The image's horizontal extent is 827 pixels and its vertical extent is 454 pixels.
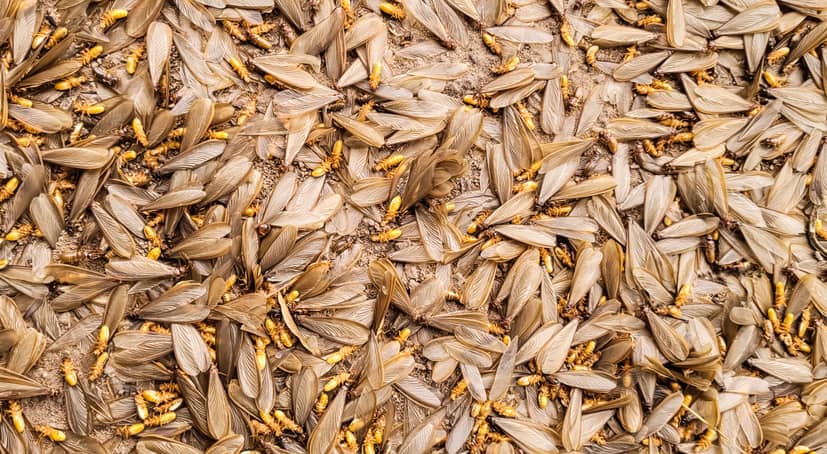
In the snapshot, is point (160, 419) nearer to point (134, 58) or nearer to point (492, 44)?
point (134, 58)

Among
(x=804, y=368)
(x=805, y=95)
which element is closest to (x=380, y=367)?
(x=804, y=368)

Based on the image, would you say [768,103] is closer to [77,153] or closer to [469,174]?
[469,174]

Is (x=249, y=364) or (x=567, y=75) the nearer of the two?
(x=249, y=364)

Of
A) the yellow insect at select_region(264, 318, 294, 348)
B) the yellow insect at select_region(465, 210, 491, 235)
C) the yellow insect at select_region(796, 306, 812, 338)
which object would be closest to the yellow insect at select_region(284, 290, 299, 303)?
the yellow insect at select_region(264, 318, 294, 348)

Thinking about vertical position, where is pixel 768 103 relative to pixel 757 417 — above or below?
above

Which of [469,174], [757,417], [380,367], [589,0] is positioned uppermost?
[589,0]

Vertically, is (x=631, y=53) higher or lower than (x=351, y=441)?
higher

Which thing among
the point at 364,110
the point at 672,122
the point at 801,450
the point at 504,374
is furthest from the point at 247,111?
the point at 801,450
